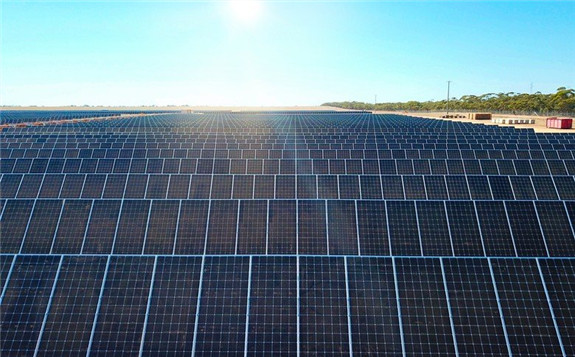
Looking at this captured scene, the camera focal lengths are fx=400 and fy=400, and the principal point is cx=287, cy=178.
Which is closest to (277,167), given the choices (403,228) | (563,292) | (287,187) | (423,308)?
(287,187)

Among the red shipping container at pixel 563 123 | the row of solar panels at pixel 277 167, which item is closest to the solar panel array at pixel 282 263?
the row of solar panels at pixel 277 167

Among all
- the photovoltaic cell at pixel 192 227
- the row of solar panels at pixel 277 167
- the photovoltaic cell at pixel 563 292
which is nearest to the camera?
the photovoltaic cell at pixel 563 292

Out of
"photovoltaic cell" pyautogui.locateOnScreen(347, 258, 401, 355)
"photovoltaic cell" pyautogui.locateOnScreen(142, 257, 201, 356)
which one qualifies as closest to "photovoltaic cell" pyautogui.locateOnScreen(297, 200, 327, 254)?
"photovoltaic cell" pyautogui.locateOnScreen(347, 258, 401, 355)

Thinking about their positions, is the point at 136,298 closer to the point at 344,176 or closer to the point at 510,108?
the point at 344,176

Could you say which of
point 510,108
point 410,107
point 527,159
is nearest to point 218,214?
point 527,159

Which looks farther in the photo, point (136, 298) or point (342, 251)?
point (342, 251)

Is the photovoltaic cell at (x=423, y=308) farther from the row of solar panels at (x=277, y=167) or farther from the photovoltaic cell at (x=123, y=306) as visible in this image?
the row of solar panels at (x=277, y=167)

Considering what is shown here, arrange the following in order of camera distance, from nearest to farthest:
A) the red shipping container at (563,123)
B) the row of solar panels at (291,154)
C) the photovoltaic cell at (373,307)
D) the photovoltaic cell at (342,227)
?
the photovoltaic cell at (373,307)
the photovoltaic cell at (342,227)
the row of solar panels at (291,154)
the red shipping container at (563,123)
